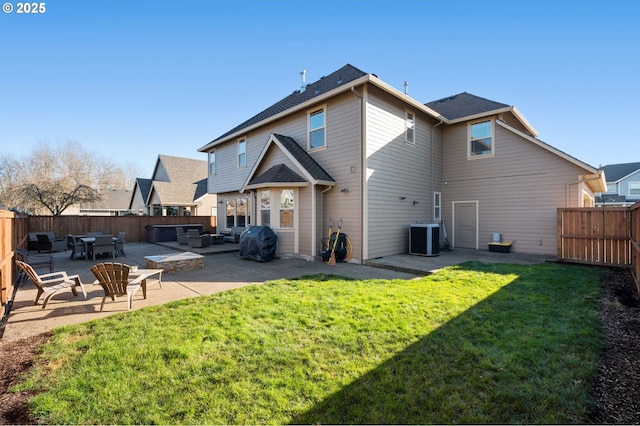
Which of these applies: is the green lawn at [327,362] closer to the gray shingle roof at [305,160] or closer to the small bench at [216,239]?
the gray shingle roof at [305,160]

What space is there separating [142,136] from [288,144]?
20608 mm

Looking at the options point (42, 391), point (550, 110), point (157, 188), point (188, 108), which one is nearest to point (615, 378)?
point (42, 391)

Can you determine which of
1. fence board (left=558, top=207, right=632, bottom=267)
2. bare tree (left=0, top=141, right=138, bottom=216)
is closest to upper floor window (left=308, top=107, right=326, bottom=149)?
fence board (left=558, top=207, right=632, bottom=267)

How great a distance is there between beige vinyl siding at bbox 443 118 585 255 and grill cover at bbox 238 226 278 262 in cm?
860

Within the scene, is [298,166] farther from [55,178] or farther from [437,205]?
[55,178]

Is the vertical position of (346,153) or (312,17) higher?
(312,17)

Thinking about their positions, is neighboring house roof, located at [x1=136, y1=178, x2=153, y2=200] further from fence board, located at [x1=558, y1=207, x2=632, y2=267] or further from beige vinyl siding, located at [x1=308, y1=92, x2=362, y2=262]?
fence board, located at [x1=558, y1=207, x2=632, y2=267]

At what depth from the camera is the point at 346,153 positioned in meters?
10.4

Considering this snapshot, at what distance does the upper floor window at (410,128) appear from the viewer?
1183cm

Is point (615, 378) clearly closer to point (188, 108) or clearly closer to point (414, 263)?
point (414, 263)

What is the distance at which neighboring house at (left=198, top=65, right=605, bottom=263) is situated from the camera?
10211 mm

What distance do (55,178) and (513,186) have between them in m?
31.7

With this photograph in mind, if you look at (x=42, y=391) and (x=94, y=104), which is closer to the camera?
(x=42, y=391)

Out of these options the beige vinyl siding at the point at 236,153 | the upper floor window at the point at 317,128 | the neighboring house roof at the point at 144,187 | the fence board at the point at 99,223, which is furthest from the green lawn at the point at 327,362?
the neighboring house roof at the point at 144,187
